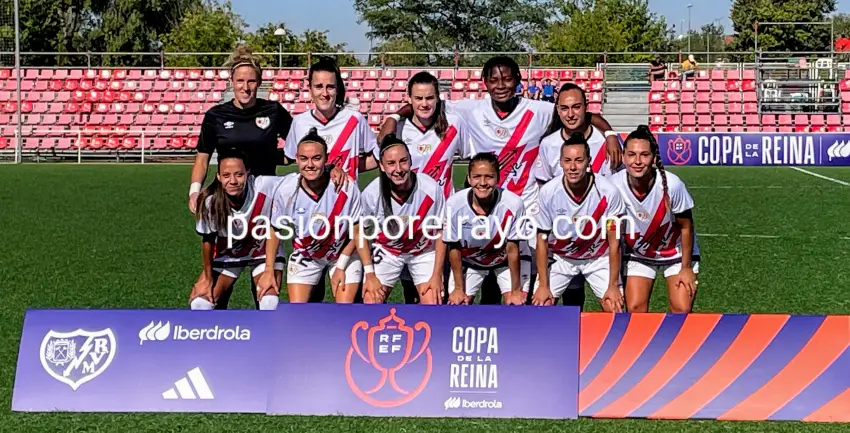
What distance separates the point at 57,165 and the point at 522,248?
22.3m

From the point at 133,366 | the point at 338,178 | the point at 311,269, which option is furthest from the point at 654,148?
the point at 133,366

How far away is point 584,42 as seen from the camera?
4922 cm

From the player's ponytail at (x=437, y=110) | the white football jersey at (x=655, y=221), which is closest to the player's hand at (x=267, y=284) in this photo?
the player's ponytail at (x=437, y=110)

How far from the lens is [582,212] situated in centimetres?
580

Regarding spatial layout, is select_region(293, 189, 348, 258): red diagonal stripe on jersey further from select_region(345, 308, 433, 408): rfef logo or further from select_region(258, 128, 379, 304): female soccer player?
select_region(345, 308, 433, 408): rfef logo

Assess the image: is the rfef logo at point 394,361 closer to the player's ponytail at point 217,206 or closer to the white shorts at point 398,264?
the white shorts at point 398,264

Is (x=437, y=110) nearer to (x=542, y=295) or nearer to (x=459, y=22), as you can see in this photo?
(x=542, y=295)

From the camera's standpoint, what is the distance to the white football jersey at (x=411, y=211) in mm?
5809

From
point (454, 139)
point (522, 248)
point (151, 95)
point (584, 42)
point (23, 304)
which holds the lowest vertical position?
point (23, 304)

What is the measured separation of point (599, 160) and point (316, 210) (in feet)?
5.37

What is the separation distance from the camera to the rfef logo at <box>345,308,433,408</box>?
16.5ft

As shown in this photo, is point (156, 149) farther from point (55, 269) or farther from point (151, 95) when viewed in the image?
point (55, 269)

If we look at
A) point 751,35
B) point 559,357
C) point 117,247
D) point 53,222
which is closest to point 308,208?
point 559,357

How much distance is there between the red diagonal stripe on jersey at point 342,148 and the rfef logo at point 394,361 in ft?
4.02
